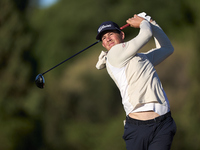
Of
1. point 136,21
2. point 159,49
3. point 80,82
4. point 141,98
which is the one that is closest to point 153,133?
point 141,98

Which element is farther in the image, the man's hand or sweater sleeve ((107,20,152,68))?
the man's hand

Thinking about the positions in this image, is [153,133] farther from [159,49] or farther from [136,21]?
[136,21]

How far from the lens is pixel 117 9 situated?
6121mm

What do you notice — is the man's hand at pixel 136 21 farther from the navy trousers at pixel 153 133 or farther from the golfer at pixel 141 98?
the navy trousers at pixel 153 133

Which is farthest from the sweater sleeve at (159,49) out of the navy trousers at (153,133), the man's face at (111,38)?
the navy trousers at (153,133)

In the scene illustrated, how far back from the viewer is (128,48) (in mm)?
2115

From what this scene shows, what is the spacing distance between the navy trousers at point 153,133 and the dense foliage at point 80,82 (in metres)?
3.67

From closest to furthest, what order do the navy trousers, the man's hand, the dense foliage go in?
1. the navy trousers
2. the man's hand
3. the dense foliage

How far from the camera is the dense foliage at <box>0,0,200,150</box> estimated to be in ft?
19.2

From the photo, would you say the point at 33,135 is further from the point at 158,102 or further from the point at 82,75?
the point at 158,102

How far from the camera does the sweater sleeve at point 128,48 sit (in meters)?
2.11

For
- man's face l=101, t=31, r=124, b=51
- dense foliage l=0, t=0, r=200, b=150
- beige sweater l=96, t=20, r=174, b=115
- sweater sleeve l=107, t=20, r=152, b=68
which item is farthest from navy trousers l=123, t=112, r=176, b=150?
dense foliage l=0, t=0, r=200, b=150

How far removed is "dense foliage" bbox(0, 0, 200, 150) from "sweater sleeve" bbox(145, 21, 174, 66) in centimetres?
334

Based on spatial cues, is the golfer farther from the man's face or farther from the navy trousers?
the man's face
